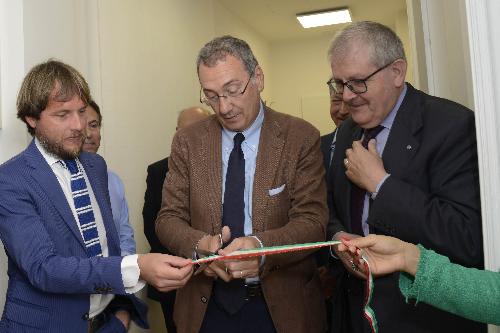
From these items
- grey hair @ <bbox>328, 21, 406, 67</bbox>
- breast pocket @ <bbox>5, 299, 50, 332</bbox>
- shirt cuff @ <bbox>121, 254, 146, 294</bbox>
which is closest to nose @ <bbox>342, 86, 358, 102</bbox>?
grey hair @ <bbox>328, 21, 406, 67</bbox>

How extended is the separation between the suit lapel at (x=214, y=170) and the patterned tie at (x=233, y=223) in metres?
0.03

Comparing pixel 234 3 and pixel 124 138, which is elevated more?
pixel 234 3

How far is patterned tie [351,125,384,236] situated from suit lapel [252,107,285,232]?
0.32m

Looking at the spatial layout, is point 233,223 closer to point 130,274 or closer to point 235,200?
point 235,200

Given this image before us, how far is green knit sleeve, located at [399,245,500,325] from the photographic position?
1200mm

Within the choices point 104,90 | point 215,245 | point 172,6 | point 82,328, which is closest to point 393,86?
point 215,245

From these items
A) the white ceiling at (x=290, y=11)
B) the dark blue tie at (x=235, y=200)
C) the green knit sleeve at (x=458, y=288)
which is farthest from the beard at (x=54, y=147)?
the white ceiling at (x=290, y=11)

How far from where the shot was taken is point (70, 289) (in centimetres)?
168

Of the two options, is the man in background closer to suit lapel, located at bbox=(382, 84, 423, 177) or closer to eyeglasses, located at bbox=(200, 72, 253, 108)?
eyeglasses, located at bbox=(200, 72, 253, 108)

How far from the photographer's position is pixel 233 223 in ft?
6.11

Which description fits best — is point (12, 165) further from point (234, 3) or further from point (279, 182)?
point (234, 3)

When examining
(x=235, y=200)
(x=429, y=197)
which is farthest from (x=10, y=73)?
(x=429, y=197)

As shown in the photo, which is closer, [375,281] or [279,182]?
Result: [375,281]

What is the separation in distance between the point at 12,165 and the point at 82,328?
653 millimetres
